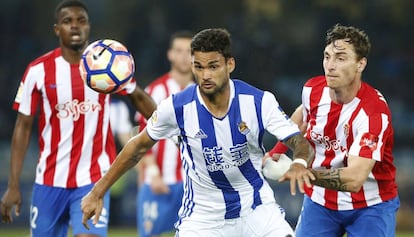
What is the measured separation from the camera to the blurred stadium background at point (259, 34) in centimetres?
1708

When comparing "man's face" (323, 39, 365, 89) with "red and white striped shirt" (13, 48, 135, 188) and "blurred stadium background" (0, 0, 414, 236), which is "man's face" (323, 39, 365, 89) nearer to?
"red and white striped shirt" (13, 48, 135, 188)

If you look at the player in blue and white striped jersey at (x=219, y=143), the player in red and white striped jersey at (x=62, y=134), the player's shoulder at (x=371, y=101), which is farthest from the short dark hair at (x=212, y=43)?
the player in red and white striped jersey at (x=62, y=134)

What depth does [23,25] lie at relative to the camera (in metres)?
17.3

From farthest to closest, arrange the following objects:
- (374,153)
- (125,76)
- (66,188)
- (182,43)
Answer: (182,43), (66,188), (125,76), (374,153)

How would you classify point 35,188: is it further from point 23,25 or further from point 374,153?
point 23,25

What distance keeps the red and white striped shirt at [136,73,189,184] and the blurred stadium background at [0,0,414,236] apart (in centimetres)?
659

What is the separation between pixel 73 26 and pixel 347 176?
2663mm

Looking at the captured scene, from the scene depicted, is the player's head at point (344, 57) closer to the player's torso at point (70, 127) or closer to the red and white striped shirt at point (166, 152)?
the player's torso at point (70, 127)

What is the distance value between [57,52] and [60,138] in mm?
722

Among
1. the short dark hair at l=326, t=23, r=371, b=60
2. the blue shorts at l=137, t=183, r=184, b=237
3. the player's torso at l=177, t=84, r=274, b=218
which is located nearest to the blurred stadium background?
the blue shorts at l=137, t=183, r=184, b=237

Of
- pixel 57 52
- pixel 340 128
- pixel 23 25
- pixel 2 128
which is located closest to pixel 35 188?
pixel 57 52

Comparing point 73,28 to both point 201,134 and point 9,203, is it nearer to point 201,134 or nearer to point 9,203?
point 9,203

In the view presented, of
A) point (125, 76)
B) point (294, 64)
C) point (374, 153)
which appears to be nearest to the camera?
point (374, 153)

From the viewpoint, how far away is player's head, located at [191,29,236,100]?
6242mm
